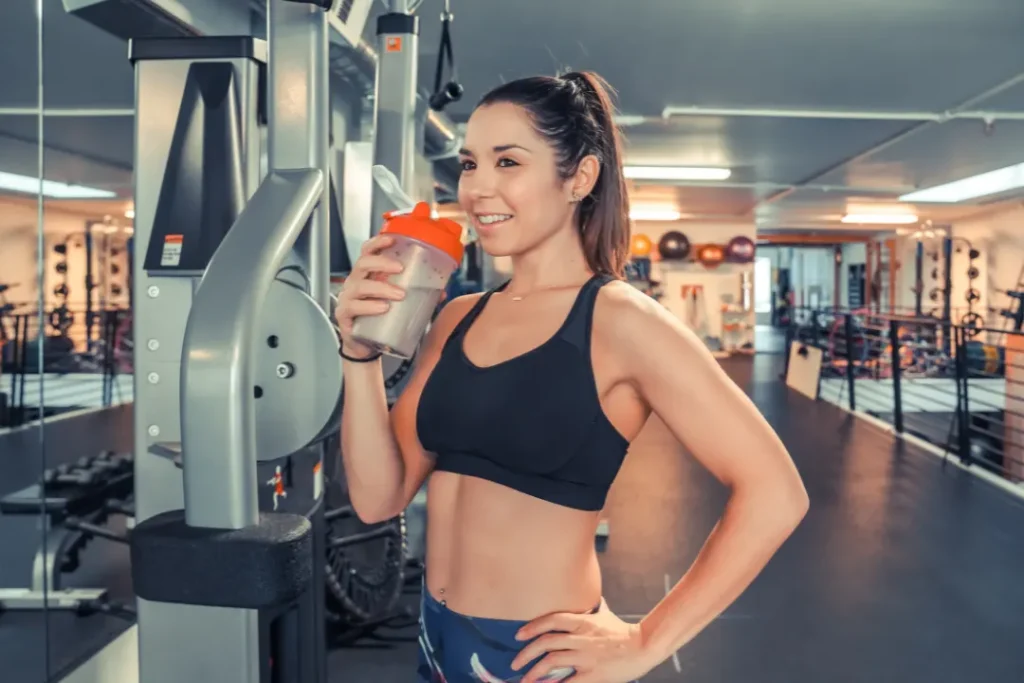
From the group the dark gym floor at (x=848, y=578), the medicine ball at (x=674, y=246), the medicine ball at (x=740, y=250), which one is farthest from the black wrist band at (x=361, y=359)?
the medicine ball at (x=740, y=250)

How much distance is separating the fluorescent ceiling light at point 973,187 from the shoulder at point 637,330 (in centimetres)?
803

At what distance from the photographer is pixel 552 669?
85cm

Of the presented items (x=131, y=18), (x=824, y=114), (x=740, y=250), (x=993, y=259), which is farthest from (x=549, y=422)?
(x=993, y=259)

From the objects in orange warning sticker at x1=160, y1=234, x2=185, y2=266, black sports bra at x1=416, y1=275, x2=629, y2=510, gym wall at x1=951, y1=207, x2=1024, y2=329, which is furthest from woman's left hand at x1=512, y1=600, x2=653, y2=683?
gym wall at x1=951, y1=207, x2=1024, y2=329

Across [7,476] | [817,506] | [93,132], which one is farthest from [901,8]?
[93,132]

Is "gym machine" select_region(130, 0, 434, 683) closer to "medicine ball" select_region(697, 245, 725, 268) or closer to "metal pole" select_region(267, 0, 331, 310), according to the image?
"metal pole" select_region(267, 0, 331, 310)

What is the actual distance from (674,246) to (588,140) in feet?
37.1

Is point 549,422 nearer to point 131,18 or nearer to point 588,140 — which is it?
point 588,140

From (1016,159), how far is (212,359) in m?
7.90

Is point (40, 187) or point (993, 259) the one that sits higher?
point (993, 259)

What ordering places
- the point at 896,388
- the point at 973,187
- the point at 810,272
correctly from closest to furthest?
the point at 896,388, the point at 973,187, the point at 810,272

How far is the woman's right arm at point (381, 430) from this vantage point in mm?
945

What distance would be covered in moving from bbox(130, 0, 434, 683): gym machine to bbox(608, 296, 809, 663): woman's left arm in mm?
364

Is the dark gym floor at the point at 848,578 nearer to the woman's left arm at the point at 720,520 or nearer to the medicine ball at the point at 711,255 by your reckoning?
the woman's left arm at the point at 720,520
